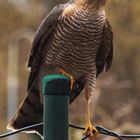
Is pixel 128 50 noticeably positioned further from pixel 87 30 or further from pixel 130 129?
pixel 87 30

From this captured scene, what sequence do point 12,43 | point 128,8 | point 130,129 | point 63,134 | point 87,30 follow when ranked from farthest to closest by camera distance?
point 128,8 < point 12,43 < point 130,129 < point 87,30 < point 63,134

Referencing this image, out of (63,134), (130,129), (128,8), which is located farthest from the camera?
(128,8)

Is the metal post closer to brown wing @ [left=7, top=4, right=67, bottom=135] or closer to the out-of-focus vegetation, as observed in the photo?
brown wing @ [left=7, top=4, right=67, bottom=135]

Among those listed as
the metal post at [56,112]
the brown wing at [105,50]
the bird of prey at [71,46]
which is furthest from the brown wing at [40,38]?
the metal post at [56,112]

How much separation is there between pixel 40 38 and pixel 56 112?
1.93m

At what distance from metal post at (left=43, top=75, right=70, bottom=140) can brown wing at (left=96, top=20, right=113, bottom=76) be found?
1950mm

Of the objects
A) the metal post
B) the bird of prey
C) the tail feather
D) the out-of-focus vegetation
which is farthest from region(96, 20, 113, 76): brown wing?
the out-of-focus vegetation

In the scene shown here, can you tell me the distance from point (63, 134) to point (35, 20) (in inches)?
607

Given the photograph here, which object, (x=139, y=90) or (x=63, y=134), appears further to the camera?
(x=139, y=90)

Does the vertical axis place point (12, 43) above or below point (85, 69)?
above

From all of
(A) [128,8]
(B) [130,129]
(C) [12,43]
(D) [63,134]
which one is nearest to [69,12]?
(D) [63,134]

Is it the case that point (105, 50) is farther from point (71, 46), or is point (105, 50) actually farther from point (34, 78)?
point (34, 78)

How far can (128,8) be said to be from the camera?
17625 millimetres

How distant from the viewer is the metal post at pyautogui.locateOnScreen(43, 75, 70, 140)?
3.16m
